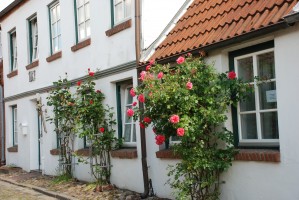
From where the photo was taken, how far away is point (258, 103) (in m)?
6.87

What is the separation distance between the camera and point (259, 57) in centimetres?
688

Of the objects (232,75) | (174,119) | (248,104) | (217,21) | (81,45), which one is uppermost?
(81,45)

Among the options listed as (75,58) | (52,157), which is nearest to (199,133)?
(75,58)

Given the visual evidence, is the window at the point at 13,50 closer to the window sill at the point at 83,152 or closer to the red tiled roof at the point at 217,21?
the window sill at the point at 83,152

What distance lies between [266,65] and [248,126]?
3.22ft

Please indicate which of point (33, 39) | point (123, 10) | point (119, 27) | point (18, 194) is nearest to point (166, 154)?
point (119, 27)

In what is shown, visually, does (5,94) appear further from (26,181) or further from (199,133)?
(199,133)

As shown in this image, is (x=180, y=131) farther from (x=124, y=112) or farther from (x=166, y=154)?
(x=124, y=112)

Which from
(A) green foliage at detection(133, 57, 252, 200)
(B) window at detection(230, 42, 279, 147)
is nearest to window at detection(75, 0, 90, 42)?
(A) green foliage at detection(133, 57, 252, 200)

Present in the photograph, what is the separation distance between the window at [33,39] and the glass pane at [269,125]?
9.85 m

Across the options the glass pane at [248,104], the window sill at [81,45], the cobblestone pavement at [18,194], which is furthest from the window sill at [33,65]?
the glass pane at [248,104]

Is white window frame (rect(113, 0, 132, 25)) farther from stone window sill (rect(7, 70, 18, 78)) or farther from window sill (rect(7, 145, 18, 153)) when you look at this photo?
window sill (rect(7, 145, 18, 153))

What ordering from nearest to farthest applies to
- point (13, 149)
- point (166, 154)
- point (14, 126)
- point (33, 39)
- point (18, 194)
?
point (166, 154) → point (18, 194) → point (33, 39) → point (13, 149) → point (14, 126)

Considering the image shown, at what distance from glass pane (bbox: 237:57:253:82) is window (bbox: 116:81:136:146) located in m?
3.51
